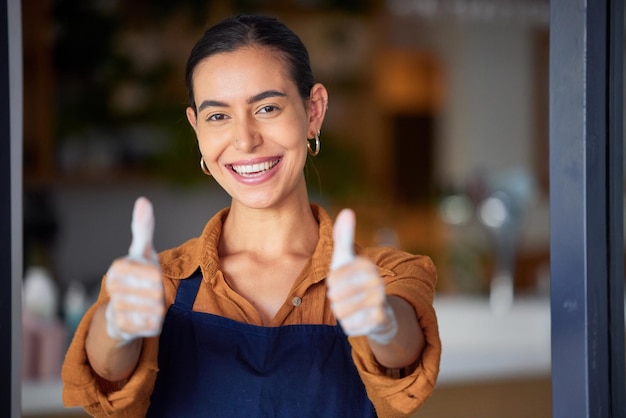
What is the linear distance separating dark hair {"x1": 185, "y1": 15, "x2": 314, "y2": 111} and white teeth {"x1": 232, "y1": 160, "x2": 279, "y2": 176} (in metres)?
0.07

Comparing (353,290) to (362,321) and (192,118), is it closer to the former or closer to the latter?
(362,321)

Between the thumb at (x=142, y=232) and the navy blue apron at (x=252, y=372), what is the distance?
165 mm

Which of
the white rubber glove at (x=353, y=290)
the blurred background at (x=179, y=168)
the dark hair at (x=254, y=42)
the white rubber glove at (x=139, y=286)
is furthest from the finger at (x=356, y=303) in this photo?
the blurred background at (x=179, y=168)

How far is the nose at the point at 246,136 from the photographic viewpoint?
75 cm

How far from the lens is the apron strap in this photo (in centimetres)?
81

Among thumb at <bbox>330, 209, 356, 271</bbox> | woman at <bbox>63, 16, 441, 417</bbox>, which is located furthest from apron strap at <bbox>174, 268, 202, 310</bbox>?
thumb at <bbox>330, 209, 356, 271</bbox>

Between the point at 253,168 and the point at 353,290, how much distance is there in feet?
0.65

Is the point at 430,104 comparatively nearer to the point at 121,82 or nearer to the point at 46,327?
the point at 121,82

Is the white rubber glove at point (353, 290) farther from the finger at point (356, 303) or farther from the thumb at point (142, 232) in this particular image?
the thumb at point (142, 232)

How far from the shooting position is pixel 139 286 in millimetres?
629

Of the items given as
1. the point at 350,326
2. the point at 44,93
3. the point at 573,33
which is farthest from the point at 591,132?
the point at 44,93

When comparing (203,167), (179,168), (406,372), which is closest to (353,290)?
(406,372)

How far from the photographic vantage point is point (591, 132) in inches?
28.8

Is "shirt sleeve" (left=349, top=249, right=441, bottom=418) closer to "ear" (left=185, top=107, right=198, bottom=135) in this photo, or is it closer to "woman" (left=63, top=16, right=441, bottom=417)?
"woman" (left=63, top=16, right=441, bottom=417)
